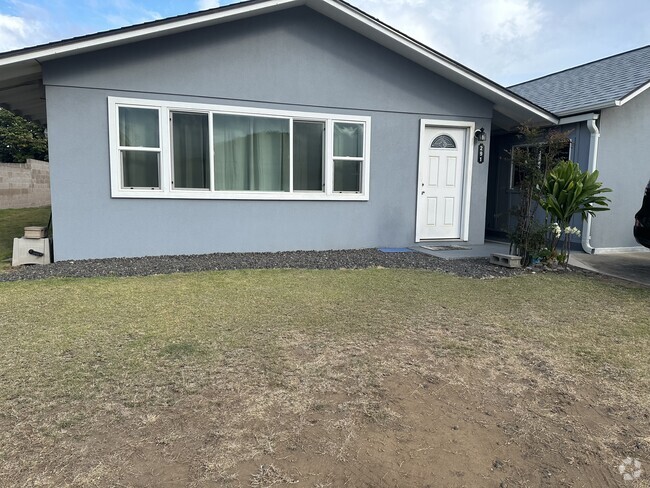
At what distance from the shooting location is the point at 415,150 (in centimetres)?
910

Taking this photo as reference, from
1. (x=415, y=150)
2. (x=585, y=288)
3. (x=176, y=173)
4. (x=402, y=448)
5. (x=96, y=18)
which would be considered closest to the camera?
(x=402, y=448)

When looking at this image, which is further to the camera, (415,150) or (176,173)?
(415,150)

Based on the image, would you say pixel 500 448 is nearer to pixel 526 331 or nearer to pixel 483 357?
pixel 483 357

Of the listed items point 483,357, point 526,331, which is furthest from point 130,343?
point 526,331

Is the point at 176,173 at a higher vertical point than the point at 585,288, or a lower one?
higher

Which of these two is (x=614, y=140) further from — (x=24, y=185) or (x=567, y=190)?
(x=24, y=185)

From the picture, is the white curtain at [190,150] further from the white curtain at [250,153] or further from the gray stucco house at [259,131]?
the white curtain at [250,153]

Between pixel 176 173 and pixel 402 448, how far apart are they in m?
6.51

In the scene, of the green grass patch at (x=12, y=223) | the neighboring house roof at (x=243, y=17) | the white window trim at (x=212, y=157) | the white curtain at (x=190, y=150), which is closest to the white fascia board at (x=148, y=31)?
the neighboring house roof at (x=243, y=17)

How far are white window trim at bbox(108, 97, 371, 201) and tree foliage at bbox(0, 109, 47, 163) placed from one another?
2179cm

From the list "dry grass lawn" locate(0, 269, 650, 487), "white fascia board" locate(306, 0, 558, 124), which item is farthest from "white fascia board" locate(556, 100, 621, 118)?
"dry grass lawn" locate(0, 269, 650, 487)

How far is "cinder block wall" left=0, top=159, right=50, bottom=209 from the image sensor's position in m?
15.7

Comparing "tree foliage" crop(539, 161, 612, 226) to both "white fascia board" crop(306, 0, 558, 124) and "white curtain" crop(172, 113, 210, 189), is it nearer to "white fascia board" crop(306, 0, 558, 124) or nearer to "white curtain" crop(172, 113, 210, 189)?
"white fascia board" crop(306, 0, 558, 124)

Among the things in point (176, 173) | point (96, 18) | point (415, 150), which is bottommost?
point (176, 173)
